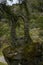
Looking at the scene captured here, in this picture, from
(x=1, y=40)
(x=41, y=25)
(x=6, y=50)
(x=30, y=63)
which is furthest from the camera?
(x=41, y=25)

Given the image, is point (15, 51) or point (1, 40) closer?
point (15, 51)

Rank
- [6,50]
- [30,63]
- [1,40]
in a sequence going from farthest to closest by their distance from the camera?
Result: [1,40]
[6,50]
[30,63]

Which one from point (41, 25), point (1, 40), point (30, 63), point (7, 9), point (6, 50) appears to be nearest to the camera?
point (30, 63)

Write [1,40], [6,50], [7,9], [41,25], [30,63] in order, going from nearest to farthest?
[30,63], [6,50], [7,9], [1,40], [41,25]

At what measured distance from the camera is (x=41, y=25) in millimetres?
26703

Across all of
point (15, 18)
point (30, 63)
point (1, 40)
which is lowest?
point (1, 40)

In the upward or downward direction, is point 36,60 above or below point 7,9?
below

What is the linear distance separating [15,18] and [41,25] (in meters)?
14.4

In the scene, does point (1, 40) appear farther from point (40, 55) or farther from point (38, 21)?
point (40, 55)

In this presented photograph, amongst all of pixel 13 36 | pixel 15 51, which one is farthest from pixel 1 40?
pixel 15 51

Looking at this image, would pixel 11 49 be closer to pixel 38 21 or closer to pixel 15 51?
pixel 15 51

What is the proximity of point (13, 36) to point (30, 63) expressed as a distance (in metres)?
2.66

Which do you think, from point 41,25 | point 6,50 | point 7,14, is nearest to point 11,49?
point 6,50

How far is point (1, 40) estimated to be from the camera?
79.3 ft
